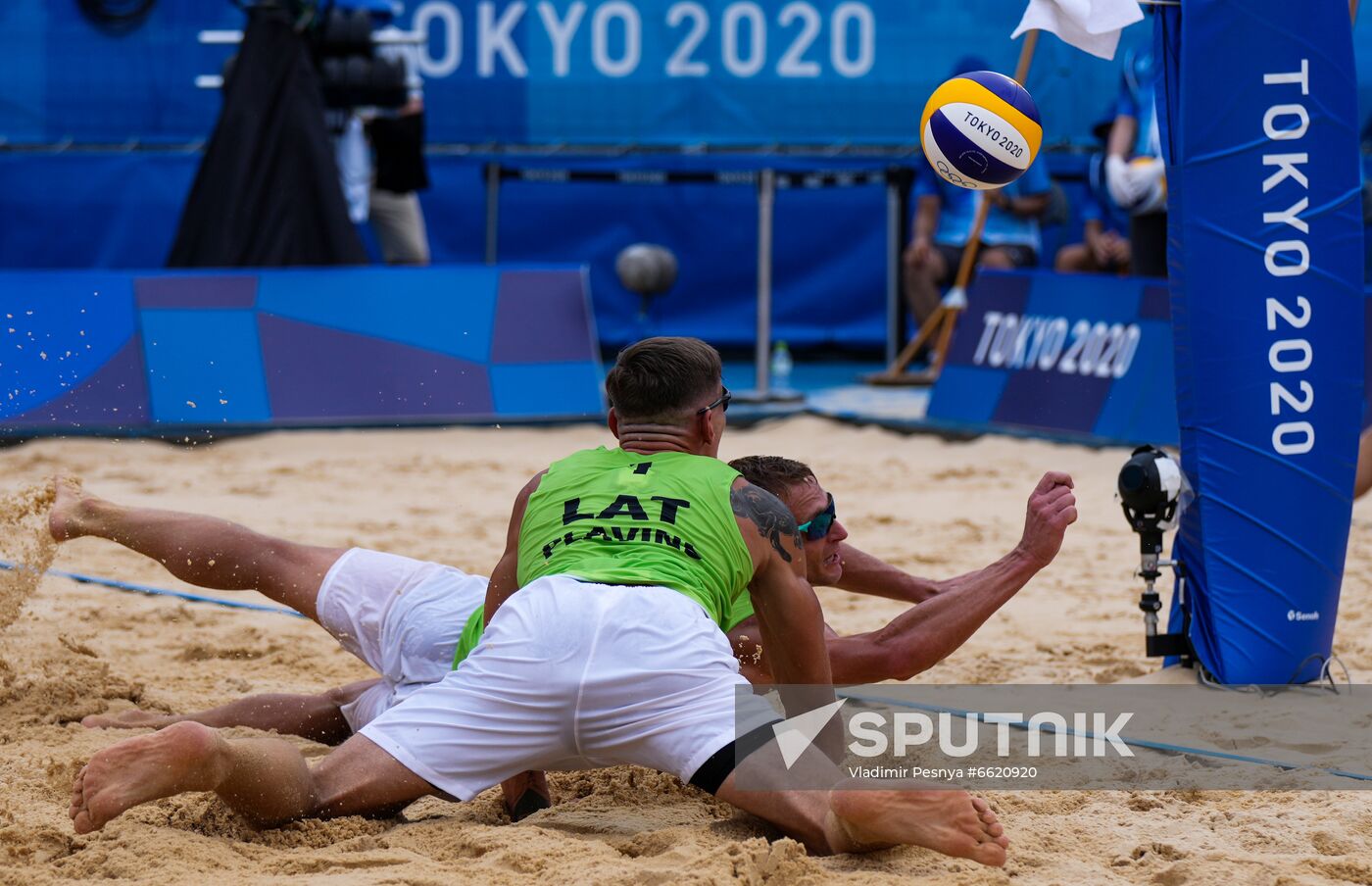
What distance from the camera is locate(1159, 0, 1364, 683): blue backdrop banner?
4.21m

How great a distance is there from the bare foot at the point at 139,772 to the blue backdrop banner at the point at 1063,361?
230 inches

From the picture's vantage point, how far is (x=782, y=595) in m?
3.35

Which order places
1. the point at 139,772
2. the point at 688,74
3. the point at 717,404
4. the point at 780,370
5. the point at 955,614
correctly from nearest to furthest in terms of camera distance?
1. the point at 139,772
2. the point at 717,404
3. the point at 955,614
4. the point at 780,370
5. the point at 688,74

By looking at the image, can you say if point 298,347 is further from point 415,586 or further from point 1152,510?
point 1152,510

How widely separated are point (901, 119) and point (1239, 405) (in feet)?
25.6

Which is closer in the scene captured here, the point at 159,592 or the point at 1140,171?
the point at 159,592

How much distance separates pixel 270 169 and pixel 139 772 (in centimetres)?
663

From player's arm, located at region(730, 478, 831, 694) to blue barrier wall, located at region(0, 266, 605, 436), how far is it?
553 cm

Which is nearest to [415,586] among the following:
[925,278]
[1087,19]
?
[1087,19]

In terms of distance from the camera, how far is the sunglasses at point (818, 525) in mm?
3795

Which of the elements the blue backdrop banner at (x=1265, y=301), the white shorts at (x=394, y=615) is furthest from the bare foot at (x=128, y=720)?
the blue backdrop banner at (x=1265, y=301)

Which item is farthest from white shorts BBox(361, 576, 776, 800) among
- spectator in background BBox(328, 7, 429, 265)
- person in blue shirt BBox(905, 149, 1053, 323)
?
person in blue shirt BBox(905, 149, 1053, 323)

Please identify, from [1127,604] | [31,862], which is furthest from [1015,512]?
[31,862]

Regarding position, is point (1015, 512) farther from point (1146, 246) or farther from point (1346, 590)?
point (1146, 246)
